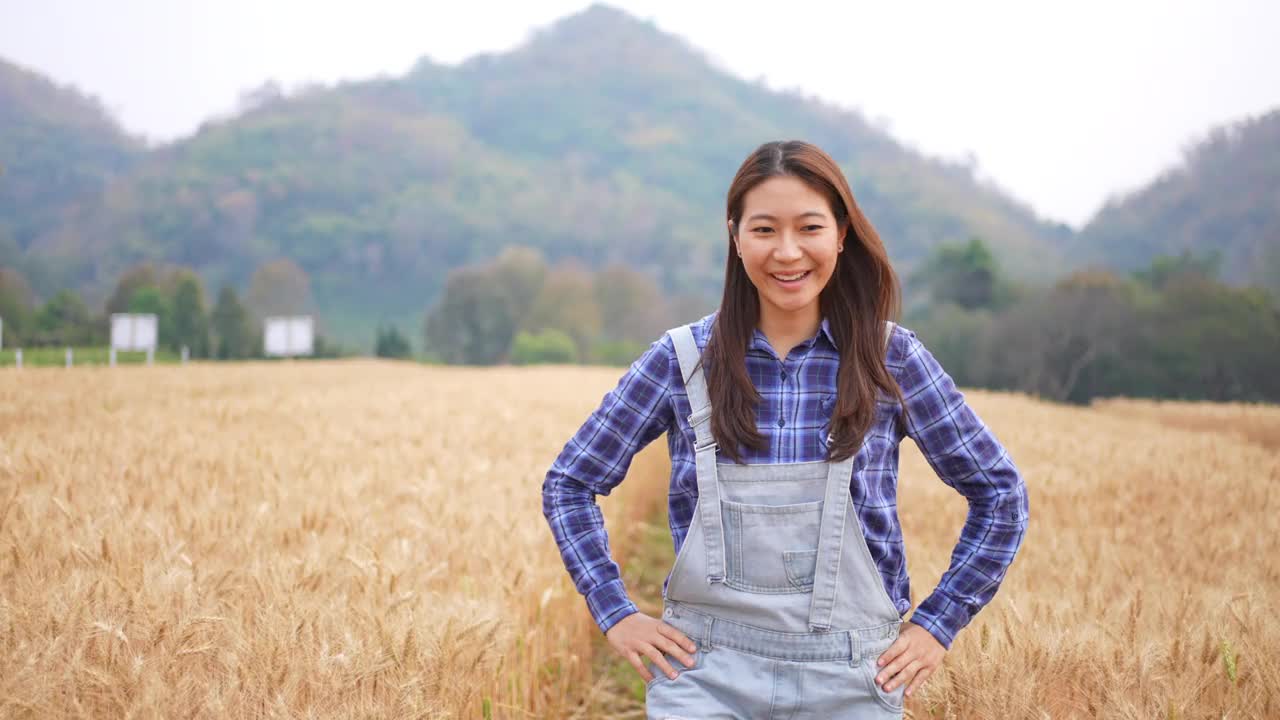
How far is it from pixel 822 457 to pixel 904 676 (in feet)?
1.57

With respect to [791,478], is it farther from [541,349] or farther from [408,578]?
[541,349]

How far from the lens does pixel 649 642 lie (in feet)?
5.82

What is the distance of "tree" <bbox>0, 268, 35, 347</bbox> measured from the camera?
6.93 meters

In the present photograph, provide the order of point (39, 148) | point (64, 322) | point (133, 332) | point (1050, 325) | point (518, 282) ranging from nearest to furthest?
point (64, 322) < point (133, 332) < point (39, 148) < point (1050, 325) < point (518, 282)

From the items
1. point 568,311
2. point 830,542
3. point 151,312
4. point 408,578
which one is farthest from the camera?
point 568,311

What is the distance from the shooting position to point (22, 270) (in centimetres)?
980

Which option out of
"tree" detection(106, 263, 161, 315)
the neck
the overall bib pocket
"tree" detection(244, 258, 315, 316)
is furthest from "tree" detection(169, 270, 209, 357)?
"tree" detection(244, 258, 315, 316)

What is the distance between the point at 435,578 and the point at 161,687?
136cm

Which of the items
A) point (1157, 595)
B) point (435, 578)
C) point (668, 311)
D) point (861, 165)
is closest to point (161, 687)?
point (435, 578)

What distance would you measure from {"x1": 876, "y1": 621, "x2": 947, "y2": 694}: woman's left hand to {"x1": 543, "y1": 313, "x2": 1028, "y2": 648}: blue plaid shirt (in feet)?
0.11

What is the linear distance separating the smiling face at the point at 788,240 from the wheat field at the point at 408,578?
1244 mm

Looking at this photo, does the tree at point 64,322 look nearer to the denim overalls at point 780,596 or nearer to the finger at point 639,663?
the finger at point 639,663

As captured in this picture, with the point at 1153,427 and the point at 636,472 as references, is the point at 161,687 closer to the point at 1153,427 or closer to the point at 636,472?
the point at 636,472

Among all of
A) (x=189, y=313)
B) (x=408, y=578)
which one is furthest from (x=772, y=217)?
(x=189, y=313)
